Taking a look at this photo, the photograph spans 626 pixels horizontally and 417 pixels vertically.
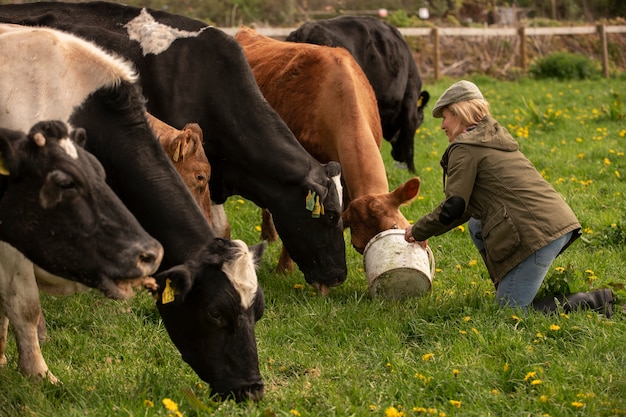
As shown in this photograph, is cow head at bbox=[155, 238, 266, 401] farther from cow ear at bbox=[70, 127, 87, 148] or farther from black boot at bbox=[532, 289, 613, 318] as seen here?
black boot at bbox=[532, 289, 613, 318]

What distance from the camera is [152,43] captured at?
7.25 meters

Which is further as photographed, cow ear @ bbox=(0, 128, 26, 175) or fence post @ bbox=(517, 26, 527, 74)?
fence post @ bbox=(517, 26, 527, 74)

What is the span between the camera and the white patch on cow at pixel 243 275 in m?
4.56

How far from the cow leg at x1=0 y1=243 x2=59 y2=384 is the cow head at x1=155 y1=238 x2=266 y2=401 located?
2.88 ft

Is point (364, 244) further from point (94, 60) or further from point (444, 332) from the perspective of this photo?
point (94, 60)

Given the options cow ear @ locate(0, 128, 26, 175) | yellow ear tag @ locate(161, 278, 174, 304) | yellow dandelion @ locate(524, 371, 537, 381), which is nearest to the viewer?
cow ear @ locate(0, 128, 26, 175)

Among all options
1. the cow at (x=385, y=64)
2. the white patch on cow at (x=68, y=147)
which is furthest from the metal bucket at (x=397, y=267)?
the cow at (x=385, y=64)

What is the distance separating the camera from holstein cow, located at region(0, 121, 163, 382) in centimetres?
405

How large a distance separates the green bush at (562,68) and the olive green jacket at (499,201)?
15.4m

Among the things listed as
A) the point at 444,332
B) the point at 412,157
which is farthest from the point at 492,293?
the point at 412,157

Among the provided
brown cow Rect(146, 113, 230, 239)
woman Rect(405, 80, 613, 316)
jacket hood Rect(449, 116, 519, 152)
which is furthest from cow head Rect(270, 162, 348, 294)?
jacket hood Rect(449, 116, 519, 152)

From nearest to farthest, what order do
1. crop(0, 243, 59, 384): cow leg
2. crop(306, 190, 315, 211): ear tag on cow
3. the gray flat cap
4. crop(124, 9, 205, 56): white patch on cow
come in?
crop(0, 243, 59, 384): cow leg, the gray flat cap, crop(306, 190, 315, 211): ear tag on cow, crop(124, 9, 205, 56): white patch on cow

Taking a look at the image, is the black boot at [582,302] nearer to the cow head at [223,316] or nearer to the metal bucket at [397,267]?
the metal bucket at [397,267]

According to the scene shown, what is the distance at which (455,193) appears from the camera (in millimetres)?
5832
